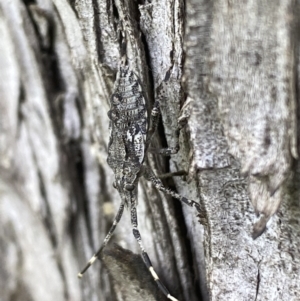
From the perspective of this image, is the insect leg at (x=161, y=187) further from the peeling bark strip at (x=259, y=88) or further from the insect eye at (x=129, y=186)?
the peeling bark strip at (x=259, y=88)

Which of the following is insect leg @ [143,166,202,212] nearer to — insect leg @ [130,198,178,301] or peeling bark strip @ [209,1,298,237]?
insect leg @ [130,198,178,301]

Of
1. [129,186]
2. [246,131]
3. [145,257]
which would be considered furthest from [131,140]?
[246,131]

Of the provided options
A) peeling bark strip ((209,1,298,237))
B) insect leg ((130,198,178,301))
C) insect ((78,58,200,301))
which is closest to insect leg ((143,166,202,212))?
insect ((78,58,200,301))

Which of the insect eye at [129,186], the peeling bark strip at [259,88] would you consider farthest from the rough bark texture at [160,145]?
the insect eye at [129,186]

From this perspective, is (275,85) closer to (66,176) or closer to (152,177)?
(152,177)

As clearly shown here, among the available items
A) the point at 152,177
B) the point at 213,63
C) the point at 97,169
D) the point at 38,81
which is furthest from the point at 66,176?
the point at 213,63
